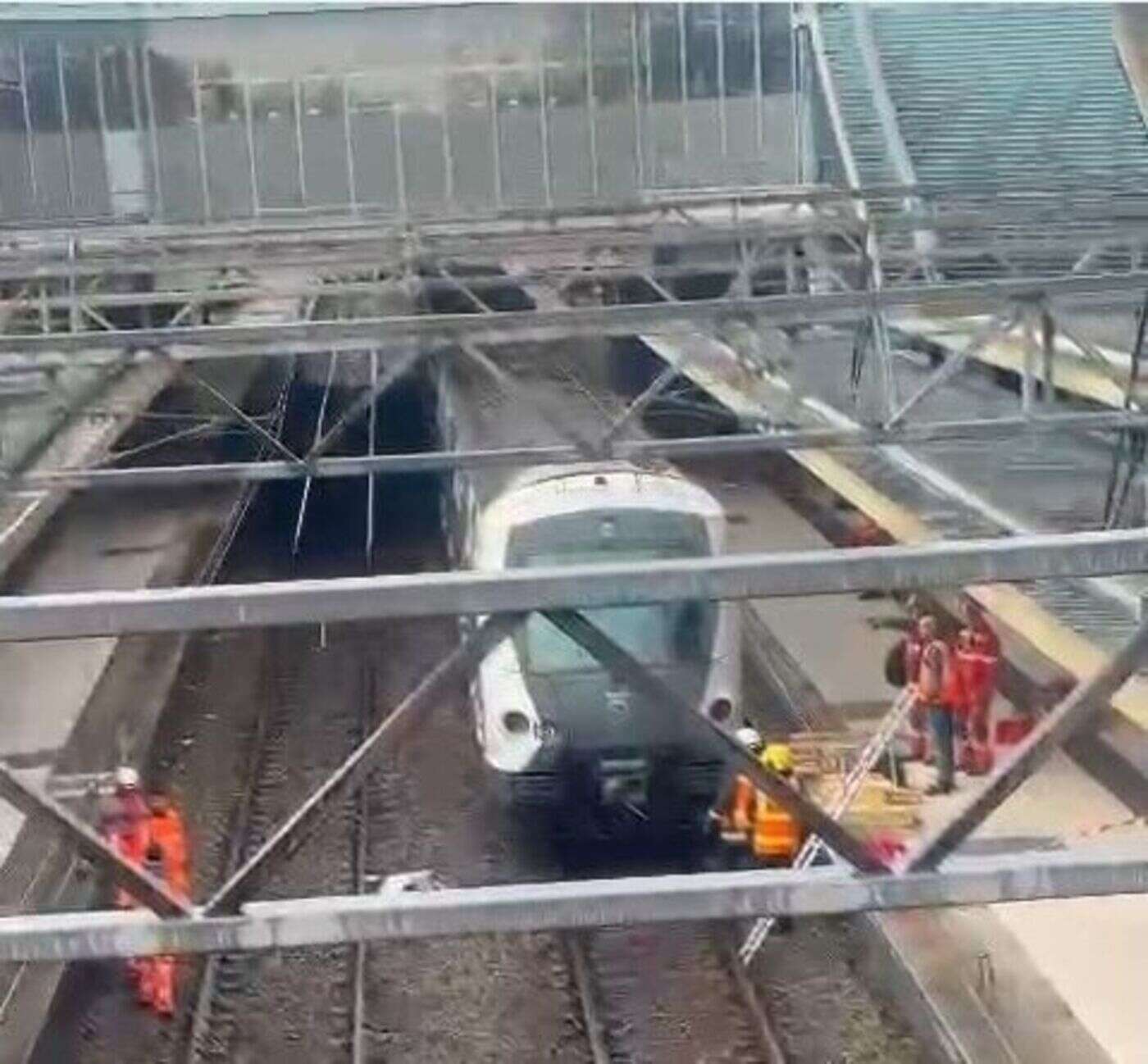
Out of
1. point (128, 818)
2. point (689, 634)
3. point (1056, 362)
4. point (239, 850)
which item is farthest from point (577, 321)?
point (1056, 362)

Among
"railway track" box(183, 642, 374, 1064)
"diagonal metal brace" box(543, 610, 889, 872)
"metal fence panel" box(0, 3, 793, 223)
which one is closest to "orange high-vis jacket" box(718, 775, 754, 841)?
"railway track" box(183, 642, 374, 1064)

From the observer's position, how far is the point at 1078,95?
22453 mm

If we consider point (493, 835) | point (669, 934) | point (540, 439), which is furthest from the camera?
point (540, 439)

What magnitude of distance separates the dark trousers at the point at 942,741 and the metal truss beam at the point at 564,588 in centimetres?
511

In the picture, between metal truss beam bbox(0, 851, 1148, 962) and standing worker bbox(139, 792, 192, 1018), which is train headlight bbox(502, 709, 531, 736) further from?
metal truss beam bbox(0, 851, 1148, 962)

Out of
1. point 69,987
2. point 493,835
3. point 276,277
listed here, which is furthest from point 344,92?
point 69,987

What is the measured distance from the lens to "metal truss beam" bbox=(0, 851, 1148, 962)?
3535mm

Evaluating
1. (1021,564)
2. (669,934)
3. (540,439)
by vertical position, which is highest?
(1021,564)

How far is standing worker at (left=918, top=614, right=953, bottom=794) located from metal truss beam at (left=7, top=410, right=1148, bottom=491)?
864mm

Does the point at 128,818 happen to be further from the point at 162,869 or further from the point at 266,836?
the point at 266,836

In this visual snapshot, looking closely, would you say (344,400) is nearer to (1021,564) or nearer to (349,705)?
(349,705)

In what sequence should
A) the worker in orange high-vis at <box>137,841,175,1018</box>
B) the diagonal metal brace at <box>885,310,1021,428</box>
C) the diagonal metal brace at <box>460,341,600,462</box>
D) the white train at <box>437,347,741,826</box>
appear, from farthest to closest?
the diagonal metal brace at <box>460,341,600,462</box>, the diagonal metal brace at <box>885,310,1021,428</box>, the white train at <box>437,347,741,826</box>, the worker in orange high-vis at <box>137,841,175,1018</box>

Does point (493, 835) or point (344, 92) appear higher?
point (344, 92)

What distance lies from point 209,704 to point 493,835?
11.1 ft
